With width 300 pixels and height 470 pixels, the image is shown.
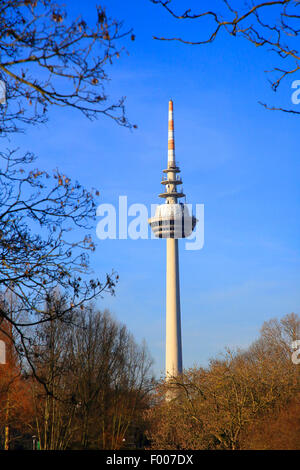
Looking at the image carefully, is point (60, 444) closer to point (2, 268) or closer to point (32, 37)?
point (2, 268)

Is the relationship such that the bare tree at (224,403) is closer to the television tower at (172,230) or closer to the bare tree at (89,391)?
the bare tree at (89,391)

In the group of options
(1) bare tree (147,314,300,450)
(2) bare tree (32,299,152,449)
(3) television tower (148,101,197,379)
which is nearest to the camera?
(1) bare tree (147,314,300,450)

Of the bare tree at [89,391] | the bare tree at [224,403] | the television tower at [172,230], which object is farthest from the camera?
the television tower at [172,230]

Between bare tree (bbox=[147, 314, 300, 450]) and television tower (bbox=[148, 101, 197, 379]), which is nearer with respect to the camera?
bare tree (bbox=[147, 314, 300, 450])

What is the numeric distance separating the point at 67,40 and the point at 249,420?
17892mm

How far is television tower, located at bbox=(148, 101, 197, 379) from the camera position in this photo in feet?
295

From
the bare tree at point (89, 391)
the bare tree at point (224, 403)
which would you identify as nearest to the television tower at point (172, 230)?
the bare tree at point (89, 391)

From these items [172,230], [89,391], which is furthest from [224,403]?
[172,230]

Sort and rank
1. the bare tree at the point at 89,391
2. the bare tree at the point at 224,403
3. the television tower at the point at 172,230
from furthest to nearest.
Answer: the television tower at the point at 172,230 < the bare tree at the point at 89,391 < the bare tree at the point at 224,403

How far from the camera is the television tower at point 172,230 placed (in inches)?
3546

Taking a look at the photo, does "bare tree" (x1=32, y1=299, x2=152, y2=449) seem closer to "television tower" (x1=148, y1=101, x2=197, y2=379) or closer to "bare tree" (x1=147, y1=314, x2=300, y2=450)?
"bare tree" (x1=147, y1=314, x2=300, y2=450)

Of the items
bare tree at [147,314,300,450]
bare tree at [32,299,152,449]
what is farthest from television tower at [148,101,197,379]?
bare tree at [147,314,300,450]

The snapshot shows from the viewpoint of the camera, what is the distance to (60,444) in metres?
30.7
